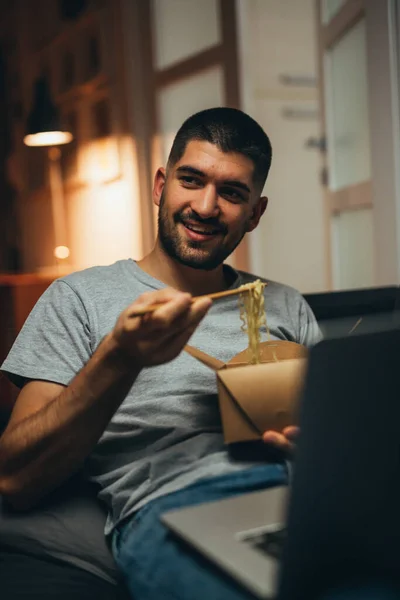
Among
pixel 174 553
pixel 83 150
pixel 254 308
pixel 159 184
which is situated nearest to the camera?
pixel 174 553

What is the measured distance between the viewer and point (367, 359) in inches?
23.6

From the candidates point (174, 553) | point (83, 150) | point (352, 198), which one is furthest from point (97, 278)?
point (83, 150)

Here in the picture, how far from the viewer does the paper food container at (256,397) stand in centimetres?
99

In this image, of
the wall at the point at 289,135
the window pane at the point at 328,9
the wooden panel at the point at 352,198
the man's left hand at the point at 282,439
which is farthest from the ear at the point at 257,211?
the wall at the point at 289,135

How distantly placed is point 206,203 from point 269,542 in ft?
2.20

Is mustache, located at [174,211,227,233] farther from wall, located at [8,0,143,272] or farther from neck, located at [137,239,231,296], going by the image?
wall, located at [8,0,143,272]

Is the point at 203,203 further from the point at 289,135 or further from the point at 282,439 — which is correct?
the point at 289,135

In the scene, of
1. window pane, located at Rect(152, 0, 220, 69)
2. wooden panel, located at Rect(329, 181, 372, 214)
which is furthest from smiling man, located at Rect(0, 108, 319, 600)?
window pane, located at Rect(152, 0, 220, 69)

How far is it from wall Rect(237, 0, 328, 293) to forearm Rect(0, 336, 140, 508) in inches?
89.7

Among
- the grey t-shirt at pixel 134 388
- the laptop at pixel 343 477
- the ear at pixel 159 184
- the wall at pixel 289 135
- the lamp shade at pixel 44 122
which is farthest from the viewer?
the lamp shade at pixel 44 122

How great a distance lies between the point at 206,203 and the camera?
125 centimetres

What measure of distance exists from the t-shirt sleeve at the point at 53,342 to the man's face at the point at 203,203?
210mm

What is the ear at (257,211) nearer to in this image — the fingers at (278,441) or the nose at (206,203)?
the nose at (206,203)

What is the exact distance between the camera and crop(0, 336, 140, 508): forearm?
0.95m
